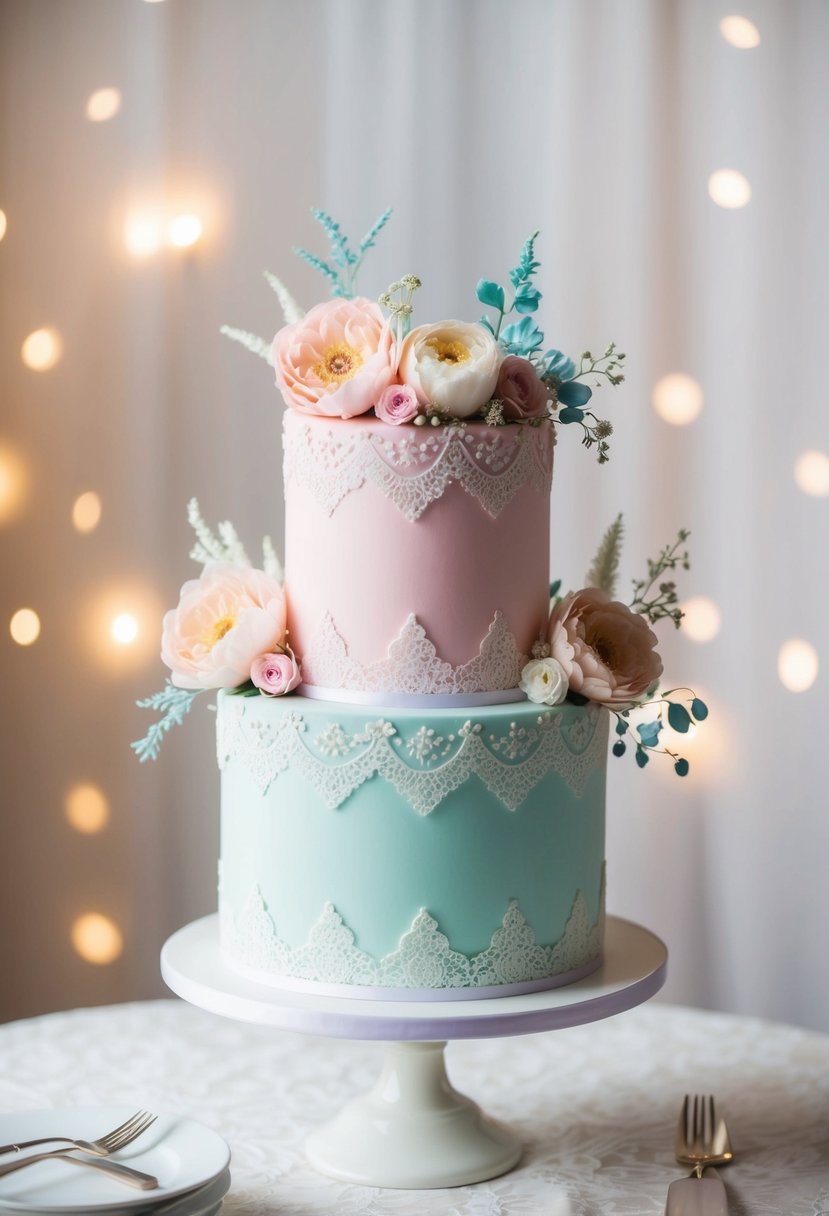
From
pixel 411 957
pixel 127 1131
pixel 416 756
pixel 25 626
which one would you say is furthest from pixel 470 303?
pixel 127 1131

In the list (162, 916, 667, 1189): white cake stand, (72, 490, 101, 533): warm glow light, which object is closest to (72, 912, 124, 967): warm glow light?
(72, 490, 101, 533): warm glow light

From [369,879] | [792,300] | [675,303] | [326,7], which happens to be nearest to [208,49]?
[326,7]

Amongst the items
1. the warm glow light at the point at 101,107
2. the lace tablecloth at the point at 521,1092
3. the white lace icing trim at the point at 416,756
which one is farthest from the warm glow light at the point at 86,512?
the white lace icing trim at the point at 416,756

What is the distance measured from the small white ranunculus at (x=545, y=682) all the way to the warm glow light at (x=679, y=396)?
1100 millimetres

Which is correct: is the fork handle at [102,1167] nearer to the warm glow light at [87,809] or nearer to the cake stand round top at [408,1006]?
the cake stand round top at [408,1006]

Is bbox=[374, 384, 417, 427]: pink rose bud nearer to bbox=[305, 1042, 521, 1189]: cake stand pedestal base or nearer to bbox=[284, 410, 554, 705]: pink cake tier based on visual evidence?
bbox=[284, 410, 554, 705]: pink cake tier

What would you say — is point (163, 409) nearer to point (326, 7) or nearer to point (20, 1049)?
point (326, 7)

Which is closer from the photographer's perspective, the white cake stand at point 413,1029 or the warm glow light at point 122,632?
the white cake stand at point 413,1029

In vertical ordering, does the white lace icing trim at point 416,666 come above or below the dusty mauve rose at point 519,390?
below

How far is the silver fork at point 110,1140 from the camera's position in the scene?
1395 mm

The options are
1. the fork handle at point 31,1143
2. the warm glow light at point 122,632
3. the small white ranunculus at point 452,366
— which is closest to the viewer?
the fork handle at point 31,1143

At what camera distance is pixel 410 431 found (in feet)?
4.97

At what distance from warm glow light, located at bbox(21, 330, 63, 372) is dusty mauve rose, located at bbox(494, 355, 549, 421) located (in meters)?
1.24

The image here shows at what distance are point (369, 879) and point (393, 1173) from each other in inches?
13.0
